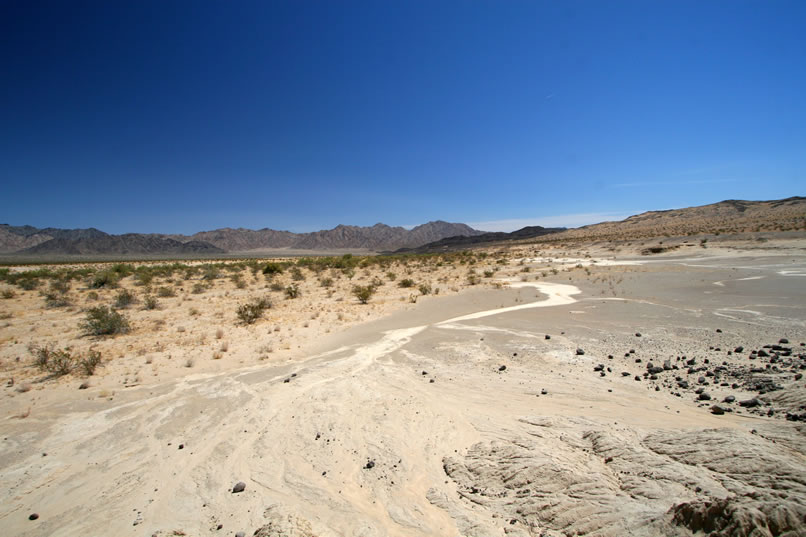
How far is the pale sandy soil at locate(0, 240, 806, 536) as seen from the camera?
136 inches

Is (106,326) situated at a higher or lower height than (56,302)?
lower

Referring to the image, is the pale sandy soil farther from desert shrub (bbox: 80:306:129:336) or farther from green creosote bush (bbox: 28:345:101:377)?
desert shrub (bbox: 80:306:129:336)

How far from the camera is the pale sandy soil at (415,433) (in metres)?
3.46

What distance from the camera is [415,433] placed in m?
5.39

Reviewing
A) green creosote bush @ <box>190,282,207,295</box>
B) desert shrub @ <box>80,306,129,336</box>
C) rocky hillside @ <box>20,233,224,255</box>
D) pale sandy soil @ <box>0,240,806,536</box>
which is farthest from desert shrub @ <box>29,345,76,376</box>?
rocky hillside @ <box>20,233,224,255</box>

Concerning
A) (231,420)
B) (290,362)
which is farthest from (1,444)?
(290,362)

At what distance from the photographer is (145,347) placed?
1018cm

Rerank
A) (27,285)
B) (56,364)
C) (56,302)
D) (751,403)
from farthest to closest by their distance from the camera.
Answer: (27,285) → (56,302) → (56,364) → (751,403)

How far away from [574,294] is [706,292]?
17.6 ft

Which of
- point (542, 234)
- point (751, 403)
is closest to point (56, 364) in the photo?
point (751, 403)

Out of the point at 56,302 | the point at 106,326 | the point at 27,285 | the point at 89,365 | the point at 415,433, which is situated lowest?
the point at 415,433

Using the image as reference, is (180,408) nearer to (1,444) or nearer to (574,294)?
(1,444)

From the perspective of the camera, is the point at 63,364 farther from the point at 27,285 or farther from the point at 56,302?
the point at 27,285

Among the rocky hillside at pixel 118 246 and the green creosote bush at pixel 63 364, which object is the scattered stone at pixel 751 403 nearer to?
the green creosote bush at pixel 63 364
